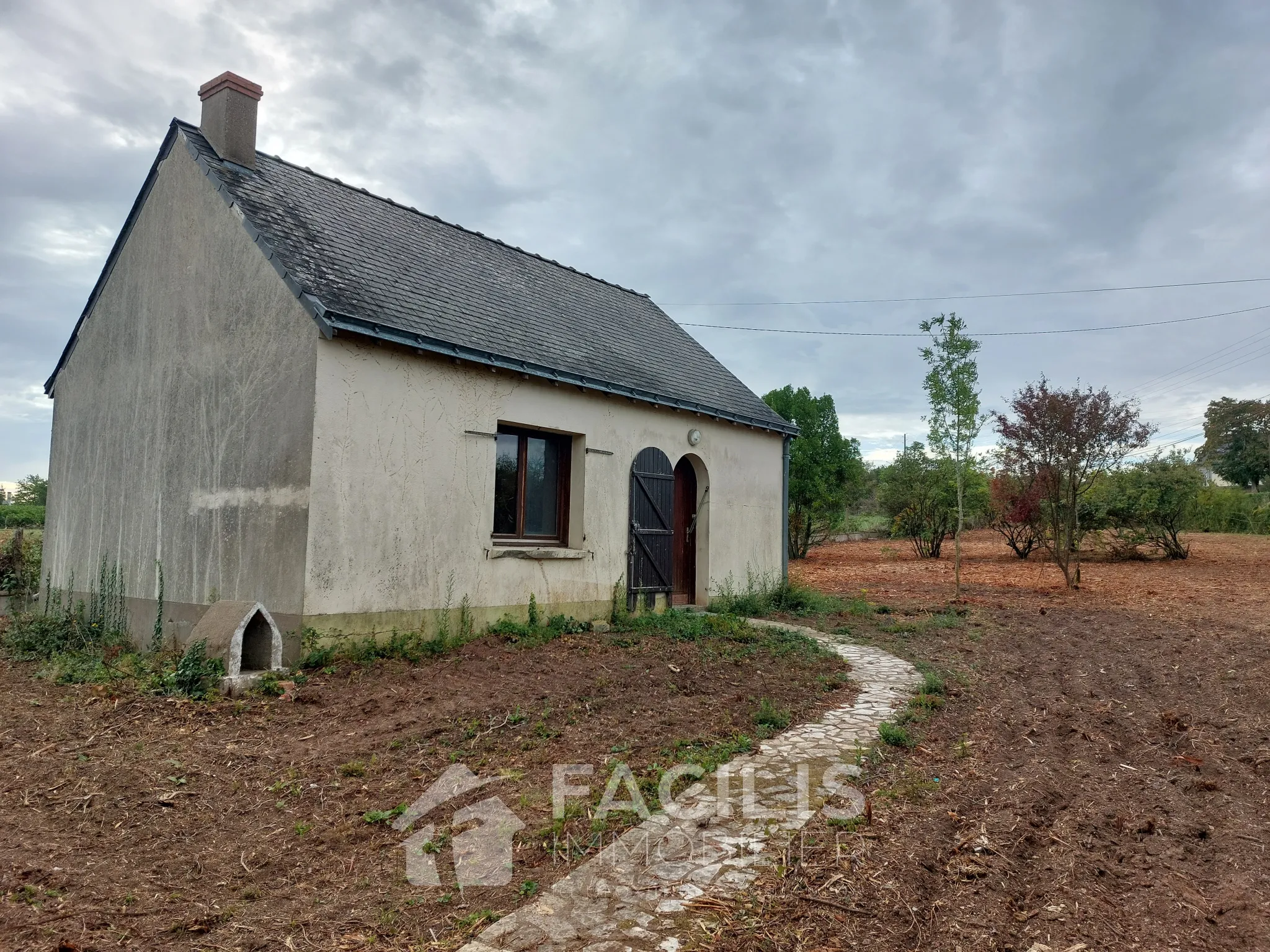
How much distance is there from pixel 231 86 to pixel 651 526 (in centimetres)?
744

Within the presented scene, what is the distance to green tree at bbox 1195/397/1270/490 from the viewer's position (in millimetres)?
33344

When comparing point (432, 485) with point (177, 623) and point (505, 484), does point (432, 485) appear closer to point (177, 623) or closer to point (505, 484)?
point (505, 484)

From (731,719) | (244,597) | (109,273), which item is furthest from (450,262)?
(731,719)

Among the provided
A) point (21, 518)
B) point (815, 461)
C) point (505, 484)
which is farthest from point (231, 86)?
point (21, 518)

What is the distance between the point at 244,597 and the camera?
7629 mm

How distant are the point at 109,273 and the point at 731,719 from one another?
1019 cm

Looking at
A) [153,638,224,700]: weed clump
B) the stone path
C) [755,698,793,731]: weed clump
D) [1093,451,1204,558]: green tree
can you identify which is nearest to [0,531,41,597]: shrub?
[153,638,224,700]: weed clump

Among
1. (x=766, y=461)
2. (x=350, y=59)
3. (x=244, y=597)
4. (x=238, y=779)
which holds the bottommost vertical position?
(x=238, y=779)

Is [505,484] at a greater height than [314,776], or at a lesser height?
greater

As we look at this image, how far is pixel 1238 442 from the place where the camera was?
117 ft

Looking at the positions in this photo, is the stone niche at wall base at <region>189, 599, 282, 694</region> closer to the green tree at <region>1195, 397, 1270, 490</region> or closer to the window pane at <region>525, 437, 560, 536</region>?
the window pane at <region>525, 437, 560, 536</region>

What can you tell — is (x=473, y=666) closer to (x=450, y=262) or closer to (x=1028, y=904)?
(x=1028, y=904)

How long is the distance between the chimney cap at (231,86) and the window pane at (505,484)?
5134mm

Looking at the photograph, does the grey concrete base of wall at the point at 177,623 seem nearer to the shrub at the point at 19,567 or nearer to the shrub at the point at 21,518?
the shrub at the point at 19,567
